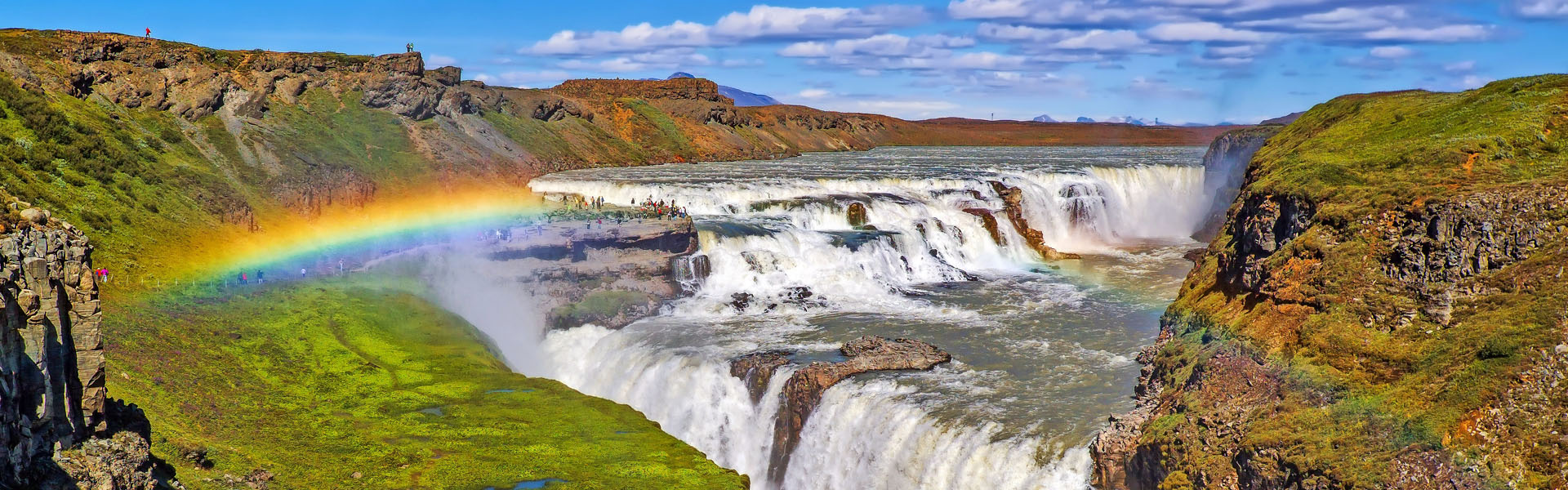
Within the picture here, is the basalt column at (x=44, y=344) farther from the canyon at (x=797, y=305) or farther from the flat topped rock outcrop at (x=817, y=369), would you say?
the flat topped rock outcrop at (x=817, y=369)

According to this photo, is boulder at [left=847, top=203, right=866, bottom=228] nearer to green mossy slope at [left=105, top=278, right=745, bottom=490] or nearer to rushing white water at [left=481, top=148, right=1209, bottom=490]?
rushing white water at [left=481, top=148, right=1209, bottom=490]

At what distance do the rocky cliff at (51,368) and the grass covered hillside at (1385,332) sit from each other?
17276mm

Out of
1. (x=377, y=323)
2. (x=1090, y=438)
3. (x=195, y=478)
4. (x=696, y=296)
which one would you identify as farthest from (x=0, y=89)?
(x=1090, y=438)

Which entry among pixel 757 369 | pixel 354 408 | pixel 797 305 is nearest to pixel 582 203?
pixel 797 305

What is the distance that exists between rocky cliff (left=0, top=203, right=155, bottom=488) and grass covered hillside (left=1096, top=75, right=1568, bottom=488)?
17276 mm

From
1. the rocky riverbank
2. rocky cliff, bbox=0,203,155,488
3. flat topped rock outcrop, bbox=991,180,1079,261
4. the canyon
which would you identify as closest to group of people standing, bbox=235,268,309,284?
the canyon

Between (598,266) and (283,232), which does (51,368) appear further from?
(283,232)

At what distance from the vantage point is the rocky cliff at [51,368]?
13.7m

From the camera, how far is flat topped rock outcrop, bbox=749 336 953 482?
28.1m

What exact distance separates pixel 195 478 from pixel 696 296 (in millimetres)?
23812

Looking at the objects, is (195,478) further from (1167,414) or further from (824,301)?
(824,301)

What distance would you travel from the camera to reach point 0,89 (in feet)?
146

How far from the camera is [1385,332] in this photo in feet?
A: 63.6

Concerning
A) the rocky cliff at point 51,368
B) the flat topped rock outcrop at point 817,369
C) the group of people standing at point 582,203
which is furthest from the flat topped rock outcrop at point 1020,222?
the rocky cliff at point 51,368
